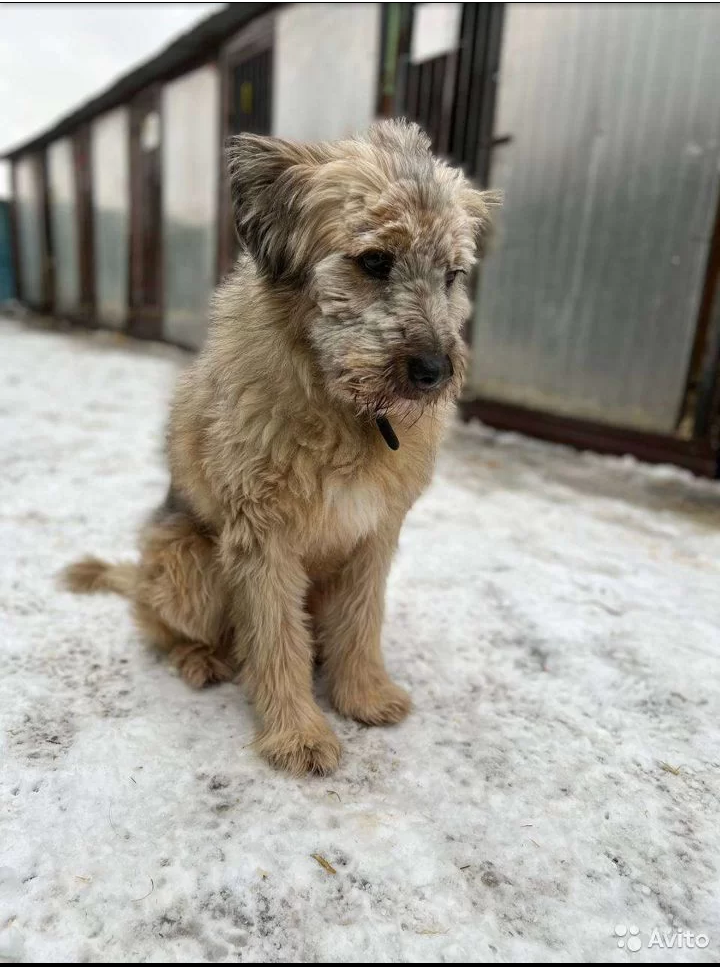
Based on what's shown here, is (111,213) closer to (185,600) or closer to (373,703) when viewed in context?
(185,600)

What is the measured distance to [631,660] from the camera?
2846 millimetres

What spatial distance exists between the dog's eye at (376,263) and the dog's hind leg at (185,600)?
1144 mm

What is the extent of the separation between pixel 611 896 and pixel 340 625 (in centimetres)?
120

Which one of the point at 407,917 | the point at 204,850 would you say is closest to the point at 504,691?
the point at 407,917

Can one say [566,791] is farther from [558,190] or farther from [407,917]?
[558,190]

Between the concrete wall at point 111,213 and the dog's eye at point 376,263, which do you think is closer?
the dog's eye at point 376,263

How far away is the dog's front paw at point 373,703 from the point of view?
7.98 ft

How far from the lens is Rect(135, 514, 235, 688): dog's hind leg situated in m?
2.45

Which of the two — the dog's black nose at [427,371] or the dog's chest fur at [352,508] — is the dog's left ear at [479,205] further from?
the dog's chest fur at [352,508]

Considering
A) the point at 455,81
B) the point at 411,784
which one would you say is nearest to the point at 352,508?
the point at 411,784

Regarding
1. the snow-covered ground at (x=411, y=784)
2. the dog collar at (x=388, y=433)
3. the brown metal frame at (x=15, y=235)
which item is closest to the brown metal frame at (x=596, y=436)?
the snow-covered ground at (x=411, y=784)

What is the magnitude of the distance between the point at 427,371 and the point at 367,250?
0.40m

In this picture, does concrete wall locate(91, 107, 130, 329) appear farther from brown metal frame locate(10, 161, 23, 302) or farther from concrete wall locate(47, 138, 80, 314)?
brown metal frame locate(10, 161, 23, 302)

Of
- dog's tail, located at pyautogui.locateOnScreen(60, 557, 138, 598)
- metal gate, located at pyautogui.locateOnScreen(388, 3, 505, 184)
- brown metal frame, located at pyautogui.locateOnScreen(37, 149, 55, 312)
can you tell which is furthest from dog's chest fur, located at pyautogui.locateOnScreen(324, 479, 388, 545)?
brown metal frame, located at pyautogui.locateOnScreen(37, 149, 55, 312)
